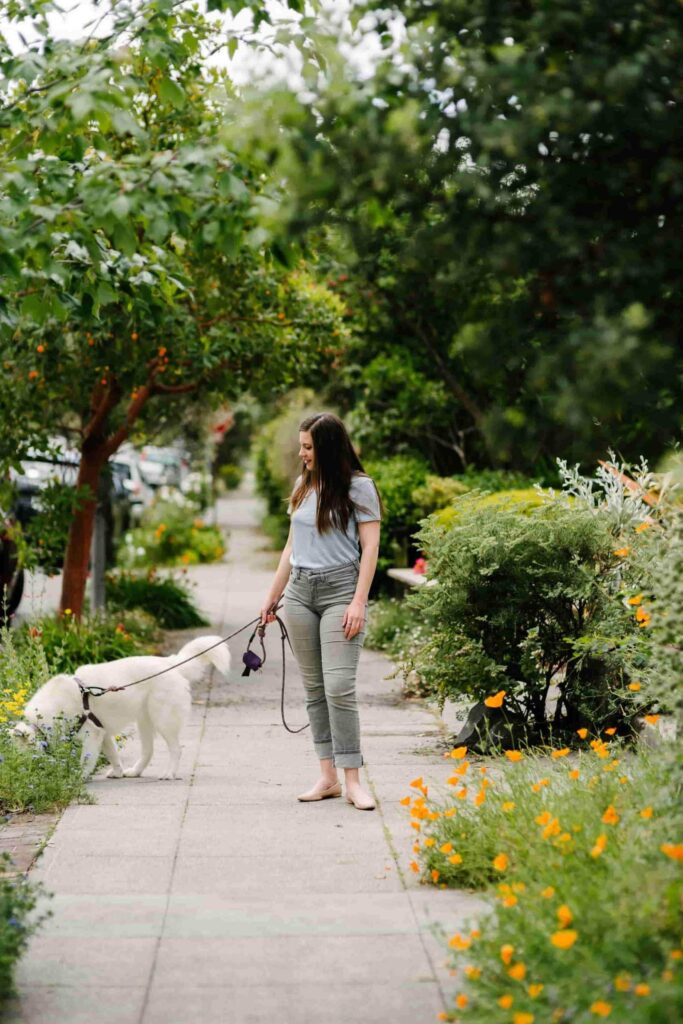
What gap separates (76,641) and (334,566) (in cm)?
398

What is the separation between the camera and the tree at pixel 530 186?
3.38 metres

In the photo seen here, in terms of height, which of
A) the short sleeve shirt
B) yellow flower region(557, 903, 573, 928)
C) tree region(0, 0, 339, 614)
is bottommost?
yellow flower region(557, 903, 573, 928)

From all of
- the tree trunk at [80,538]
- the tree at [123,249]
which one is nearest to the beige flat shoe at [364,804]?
the tree at [123,249]

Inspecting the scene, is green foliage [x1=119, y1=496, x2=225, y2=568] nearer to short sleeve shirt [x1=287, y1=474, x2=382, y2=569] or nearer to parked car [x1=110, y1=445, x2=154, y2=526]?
parked car [x1=110, y1=445, x2=154, y2=526]

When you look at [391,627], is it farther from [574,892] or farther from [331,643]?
[574,892]

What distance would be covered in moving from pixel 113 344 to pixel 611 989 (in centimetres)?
732

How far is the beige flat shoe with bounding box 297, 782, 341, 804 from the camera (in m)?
6.69

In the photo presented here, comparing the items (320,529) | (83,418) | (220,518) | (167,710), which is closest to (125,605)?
(83,418)

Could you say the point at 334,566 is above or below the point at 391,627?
above

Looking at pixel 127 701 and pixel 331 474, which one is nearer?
pixel 331 474

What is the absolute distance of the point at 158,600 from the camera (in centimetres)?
1376

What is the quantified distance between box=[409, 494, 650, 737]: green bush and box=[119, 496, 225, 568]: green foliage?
10.3 metres

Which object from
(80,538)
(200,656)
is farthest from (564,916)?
(80,538)

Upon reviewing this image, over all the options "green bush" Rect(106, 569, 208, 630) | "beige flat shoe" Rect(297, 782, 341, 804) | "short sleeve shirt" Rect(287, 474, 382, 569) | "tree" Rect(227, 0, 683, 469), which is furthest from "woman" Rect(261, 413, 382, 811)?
"green bush" Rect(106, 569, 208, 630)
